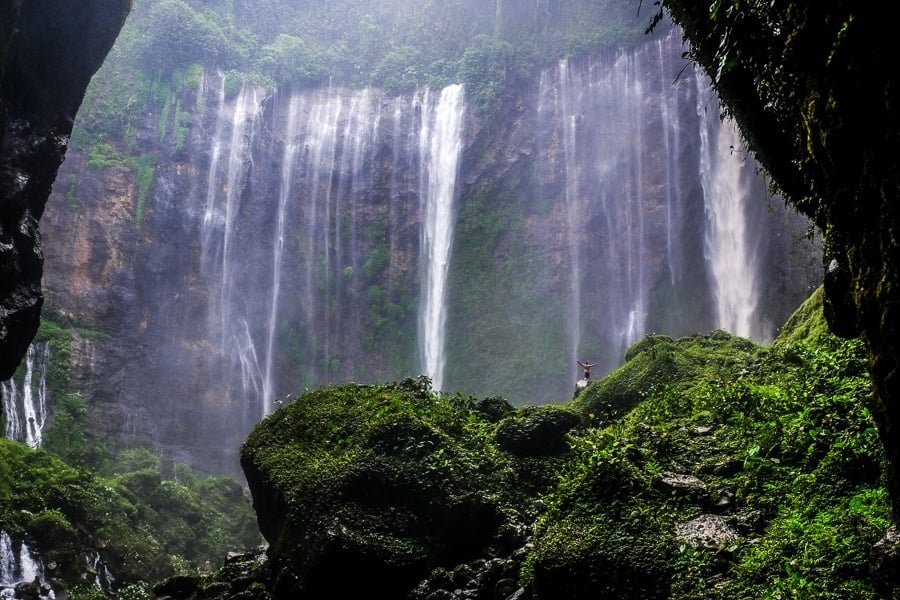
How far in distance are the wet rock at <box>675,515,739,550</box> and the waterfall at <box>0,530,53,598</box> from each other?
1300 cm

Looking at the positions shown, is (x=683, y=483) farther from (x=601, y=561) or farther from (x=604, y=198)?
(x=604, y=198)

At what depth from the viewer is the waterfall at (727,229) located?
24.4 m

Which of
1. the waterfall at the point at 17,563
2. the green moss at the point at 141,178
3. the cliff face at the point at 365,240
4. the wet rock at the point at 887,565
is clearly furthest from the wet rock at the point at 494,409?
the green moss at the point at 141,178

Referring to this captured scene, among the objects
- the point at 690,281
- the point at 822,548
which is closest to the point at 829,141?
the point at 822,548

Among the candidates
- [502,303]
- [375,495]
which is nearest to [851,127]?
[375,495]

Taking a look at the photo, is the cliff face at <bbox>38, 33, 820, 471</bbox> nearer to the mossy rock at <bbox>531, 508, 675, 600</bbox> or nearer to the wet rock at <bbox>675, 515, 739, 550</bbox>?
the wet rock at <bbox>675, 515, 739, 550</bbox>

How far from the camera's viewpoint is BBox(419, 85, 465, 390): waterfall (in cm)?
3241

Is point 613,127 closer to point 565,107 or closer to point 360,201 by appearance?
point 565,107

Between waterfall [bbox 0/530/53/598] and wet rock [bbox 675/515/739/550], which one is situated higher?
wet rock [bbox 675/515/739/550]

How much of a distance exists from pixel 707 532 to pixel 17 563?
14087 millimetres

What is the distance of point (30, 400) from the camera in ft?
82.6

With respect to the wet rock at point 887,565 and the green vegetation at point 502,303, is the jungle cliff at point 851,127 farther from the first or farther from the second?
the green vegetation at point 502,303

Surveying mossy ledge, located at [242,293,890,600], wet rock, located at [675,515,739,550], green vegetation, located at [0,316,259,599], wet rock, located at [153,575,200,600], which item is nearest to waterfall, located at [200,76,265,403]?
green vegetation, located at [0,316,259,599]

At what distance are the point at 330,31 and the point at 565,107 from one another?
16094mm
